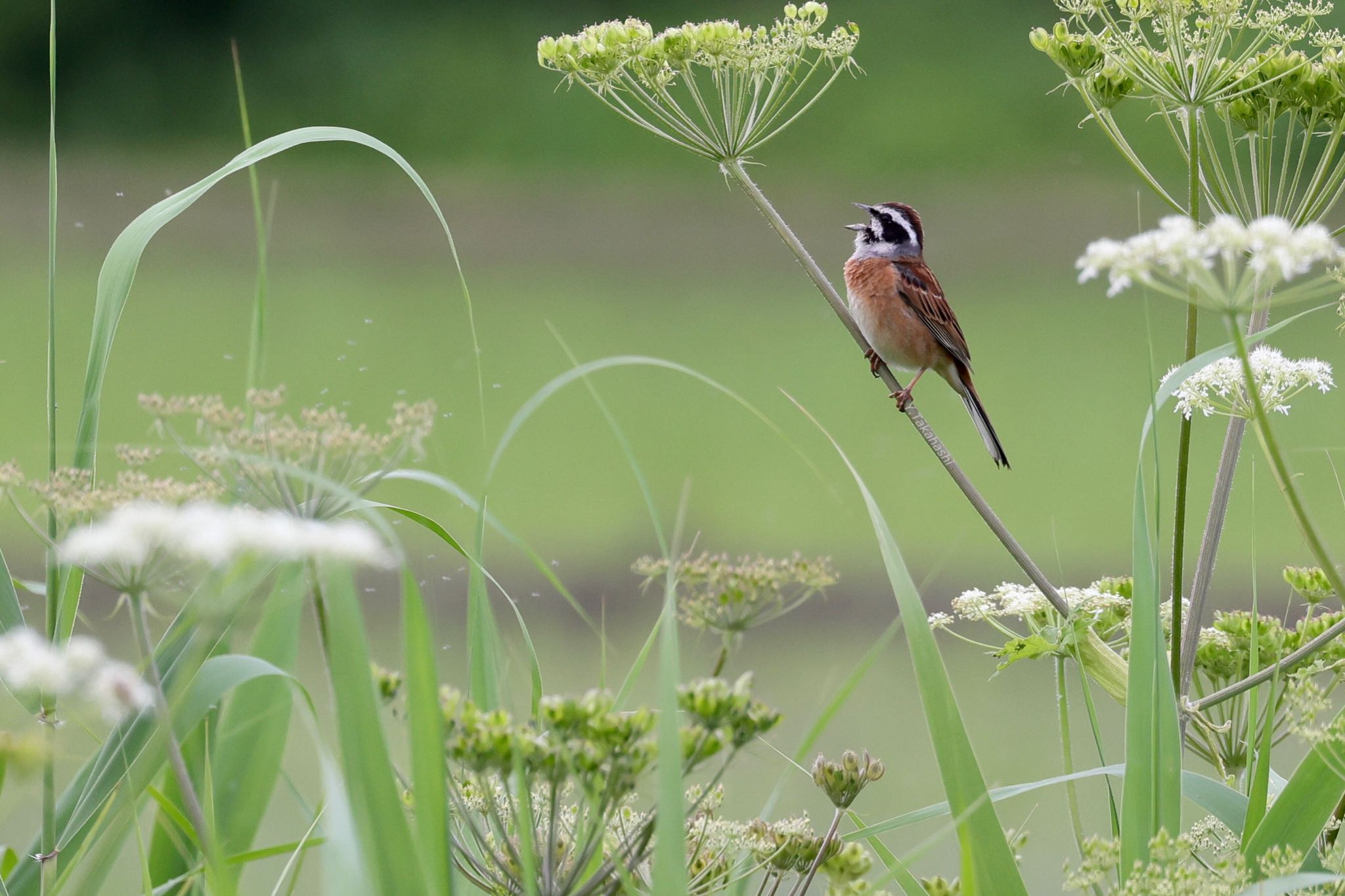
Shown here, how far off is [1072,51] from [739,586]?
Answer: 0.39 meters

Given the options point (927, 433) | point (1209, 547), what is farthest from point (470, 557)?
point (1209, 547)

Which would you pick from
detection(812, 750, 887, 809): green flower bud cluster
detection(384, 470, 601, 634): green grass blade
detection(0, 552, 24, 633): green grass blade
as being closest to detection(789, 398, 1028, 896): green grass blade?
detection(812, 750, 887, 809): green flower bud cluster

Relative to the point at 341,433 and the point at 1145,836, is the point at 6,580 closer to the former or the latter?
the point at 341,433

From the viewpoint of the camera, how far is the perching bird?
1386mm

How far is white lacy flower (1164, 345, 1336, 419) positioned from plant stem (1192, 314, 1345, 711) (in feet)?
0.12

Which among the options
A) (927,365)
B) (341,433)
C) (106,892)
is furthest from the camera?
(927,365)

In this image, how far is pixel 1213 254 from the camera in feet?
1.42

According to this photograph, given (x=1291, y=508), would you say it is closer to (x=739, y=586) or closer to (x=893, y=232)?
(x=739, y=586)

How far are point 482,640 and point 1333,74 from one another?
1.71 feet

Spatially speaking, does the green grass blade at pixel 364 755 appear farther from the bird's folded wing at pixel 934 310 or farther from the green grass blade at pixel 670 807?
the bird's folded wing at pixel 934 310

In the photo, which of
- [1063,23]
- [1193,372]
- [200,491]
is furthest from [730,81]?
[200,491]

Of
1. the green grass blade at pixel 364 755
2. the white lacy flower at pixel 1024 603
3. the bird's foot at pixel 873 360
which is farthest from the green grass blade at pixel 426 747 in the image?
the bird's foot at pixel 873 360

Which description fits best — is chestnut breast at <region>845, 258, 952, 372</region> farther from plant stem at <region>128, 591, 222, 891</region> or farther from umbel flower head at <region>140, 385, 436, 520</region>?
plant stem at <region>128, 591, 222, 891</region>

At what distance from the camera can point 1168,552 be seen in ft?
7.68
